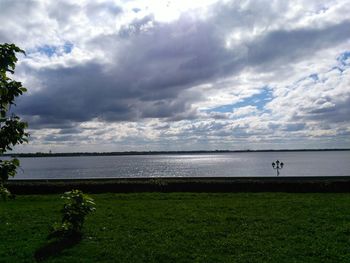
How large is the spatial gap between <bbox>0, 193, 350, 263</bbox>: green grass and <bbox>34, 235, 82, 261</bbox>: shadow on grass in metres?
0.19

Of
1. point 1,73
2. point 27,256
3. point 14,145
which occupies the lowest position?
point 27,256

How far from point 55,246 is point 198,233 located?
14.5ft

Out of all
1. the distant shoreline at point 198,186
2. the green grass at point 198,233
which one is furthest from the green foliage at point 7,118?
the distant shoreline at point 198,186

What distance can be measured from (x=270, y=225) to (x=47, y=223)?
27.1 ft

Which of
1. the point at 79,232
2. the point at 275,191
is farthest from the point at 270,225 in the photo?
the point at 275,191

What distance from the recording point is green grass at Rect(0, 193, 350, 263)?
31.7 ft

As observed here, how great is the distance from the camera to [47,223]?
1392cm

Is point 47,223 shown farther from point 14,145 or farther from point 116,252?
point 14,145

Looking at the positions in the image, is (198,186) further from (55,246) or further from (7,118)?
(7,118)

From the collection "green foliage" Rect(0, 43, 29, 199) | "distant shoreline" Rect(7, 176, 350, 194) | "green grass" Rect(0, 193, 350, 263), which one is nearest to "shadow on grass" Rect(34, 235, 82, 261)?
"green grass" Rect(0, 193, 350, 263)

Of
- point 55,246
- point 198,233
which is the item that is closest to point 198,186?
point 198,233

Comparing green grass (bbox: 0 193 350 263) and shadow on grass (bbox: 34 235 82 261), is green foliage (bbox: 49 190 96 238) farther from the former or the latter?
green grass (bbox: 0 193 350 263)

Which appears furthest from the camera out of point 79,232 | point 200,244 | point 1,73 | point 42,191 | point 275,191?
point 42,191

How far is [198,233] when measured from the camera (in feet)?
38.8
